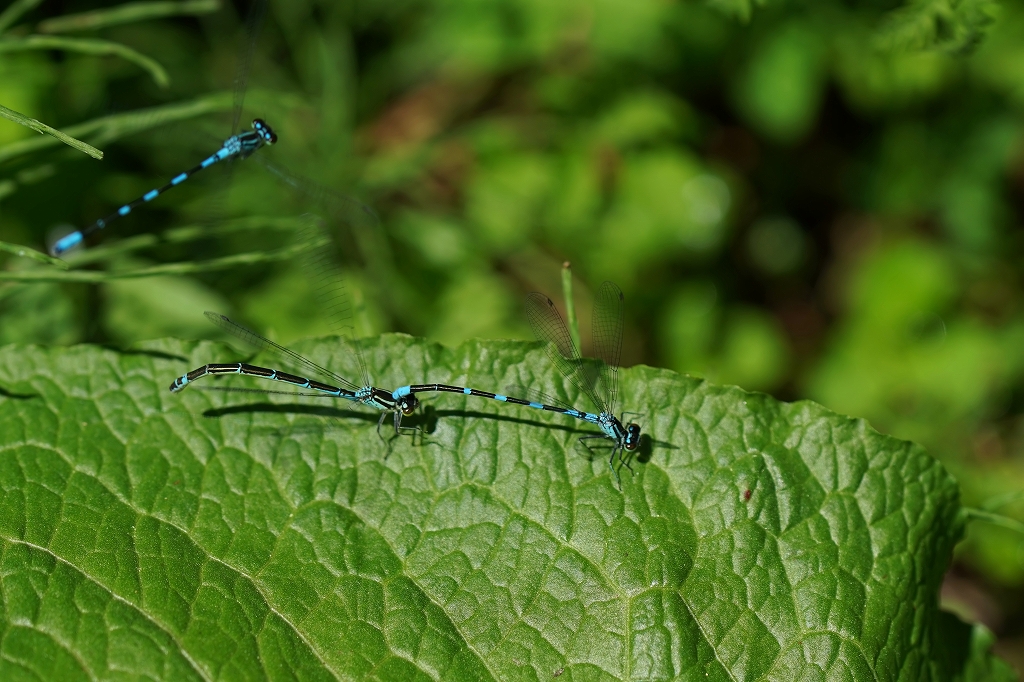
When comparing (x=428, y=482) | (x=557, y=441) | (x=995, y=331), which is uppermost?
(x=995, y=331)

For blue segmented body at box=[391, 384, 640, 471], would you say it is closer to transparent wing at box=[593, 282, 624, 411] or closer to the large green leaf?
the large green leaf

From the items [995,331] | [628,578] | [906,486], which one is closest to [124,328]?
[628,578]

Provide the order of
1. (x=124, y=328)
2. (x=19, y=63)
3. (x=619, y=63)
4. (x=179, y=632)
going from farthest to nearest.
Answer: (x=619, y=63)
(x=19, y=63)
(x=124, y=328)
(x=179, y=632)

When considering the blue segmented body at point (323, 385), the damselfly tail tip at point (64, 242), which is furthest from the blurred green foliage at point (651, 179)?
the blue segmented body at point (323, 385)

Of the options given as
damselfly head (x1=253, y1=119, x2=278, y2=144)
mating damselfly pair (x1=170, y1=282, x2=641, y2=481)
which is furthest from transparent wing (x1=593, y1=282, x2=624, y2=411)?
damselfly head (x1=253, y1=119, x2=278, y2=144)

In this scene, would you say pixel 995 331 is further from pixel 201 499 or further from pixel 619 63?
pixel 201 499

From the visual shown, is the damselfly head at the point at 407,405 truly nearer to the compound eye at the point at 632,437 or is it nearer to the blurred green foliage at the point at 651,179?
the compound eye at the point at 632,437
